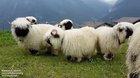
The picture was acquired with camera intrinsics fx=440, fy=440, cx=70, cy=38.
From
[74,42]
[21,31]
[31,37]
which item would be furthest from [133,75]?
[31,37]

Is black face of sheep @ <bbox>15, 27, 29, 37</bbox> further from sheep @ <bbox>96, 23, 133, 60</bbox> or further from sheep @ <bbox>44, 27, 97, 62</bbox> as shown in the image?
sheep @ <bbox>96, 23, 133, 60</bbox>

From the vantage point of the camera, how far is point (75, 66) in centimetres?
1296

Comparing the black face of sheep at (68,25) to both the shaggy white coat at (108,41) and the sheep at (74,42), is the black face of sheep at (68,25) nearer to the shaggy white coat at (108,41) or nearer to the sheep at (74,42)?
the sheep at (74,42)

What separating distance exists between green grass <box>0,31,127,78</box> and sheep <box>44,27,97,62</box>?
0.87ft

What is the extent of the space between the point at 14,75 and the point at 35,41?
9.97ft

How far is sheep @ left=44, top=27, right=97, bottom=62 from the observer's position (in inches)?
530

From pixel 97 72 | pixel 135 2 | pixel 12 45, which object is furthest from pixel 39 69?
pixel 135 2

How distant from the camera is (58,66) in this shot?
12945mm

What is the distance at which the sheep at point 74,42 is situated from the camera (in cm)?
1346

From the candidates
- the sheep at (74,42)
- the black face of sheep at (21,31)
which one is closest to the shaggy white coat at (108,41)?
the sheep at (74,42)

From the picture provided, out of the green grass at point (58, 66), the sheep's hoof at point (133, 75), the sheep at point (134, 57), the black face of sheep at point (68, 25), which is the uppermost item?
the black face of sheep at point (68, 25)

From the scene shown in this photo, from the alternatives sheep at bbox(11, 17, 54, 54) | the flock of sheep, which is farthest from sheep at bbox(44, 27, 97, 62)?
sheep at bbox(11, 17, 54, 54)

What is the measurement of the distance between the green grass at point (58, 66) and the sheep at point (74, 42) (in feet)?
0.87

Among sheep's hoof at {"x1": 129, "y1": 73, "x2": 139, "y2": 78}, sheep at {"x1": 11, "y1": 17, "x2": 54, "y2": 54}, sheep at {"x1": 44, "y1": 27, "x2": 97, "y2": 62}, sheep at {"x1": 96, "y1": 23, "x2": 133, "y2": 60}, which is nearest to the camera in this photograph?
sheep's hoof at {"x1": 129, "y1": 73, "x2": 139, "y2": 78}
